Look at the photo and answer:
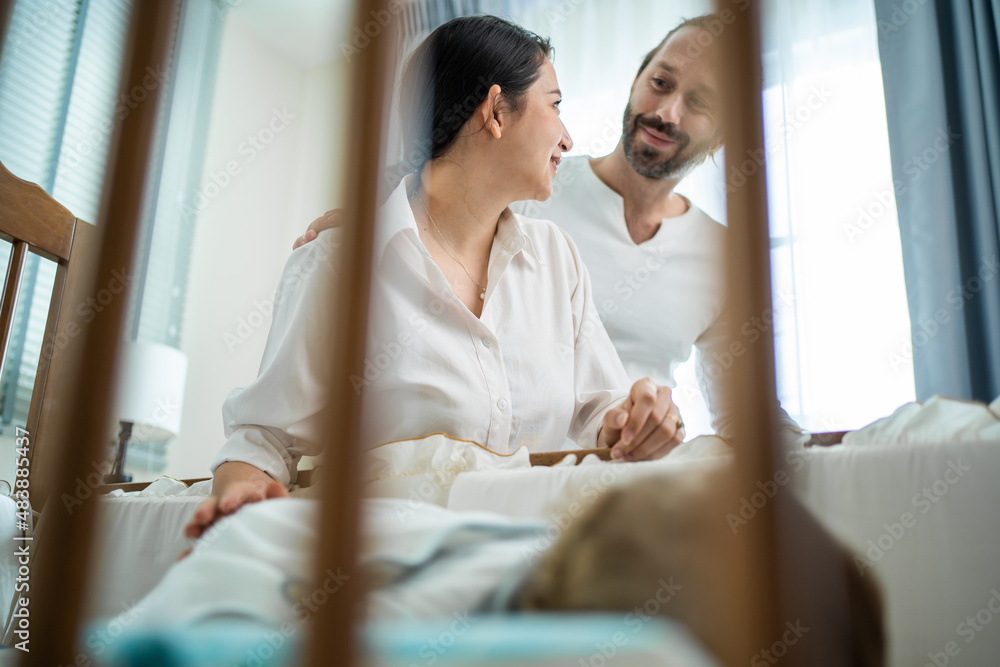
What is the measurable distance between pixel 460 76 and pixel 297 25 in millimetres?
2473

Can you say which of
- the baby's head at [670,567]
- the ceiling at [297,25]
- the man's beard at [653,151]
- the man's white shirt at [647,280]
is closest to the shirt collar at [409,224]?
the baby's head at [670,567]

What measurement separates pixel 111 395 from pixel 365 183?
24 centimetres

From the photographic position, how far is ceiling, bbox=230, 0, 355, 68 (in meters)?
3.15

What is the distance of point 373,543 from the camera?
384mm

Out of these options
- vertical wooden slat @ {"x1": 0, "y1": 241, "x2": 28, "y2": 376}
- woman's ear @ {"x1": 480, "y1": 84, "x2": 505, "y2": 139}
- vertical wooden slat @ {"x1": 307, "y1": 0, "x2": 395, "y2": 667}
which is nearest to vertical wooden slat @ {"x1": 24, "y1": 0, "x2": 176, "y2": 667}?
vertical wooden slat @ {"x1": 307, "y1": 0, "x2": 395, "y2": 667}


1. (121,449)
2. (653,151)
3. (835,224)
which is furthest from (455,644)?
(835,224)

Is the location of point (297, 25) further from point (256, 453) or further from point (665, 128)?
point (256, 453)

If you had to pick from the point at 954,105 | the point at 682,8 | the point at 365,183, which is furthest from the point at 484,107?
the point at 682,8

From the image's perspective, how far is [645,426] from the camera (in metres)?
0.83

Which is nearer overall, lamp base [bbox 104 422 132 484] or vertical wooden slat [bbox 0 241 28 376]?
vertical wooden slat [bbox 0 241 28 376]

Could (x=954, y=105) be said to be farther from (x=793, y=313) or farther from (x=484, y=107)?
(x=484, y=107)

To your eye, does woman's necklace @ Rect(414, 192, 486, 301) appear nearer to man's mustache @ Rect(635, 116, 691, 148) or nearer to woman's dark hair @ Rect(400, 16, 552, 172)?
woman's dark hair @ Rect(400, 16, 552, 172)

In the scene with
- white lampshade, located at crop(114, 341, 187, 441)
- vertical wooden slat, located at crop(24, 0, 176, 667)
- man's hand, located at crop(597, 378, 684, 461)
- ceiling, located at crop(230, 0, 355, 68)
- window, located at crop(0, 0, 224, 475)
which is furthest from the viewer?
ceiling, located at crop(230, 0, 355, 68)

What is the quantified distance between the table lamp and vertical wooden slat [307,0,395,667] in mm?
1855
